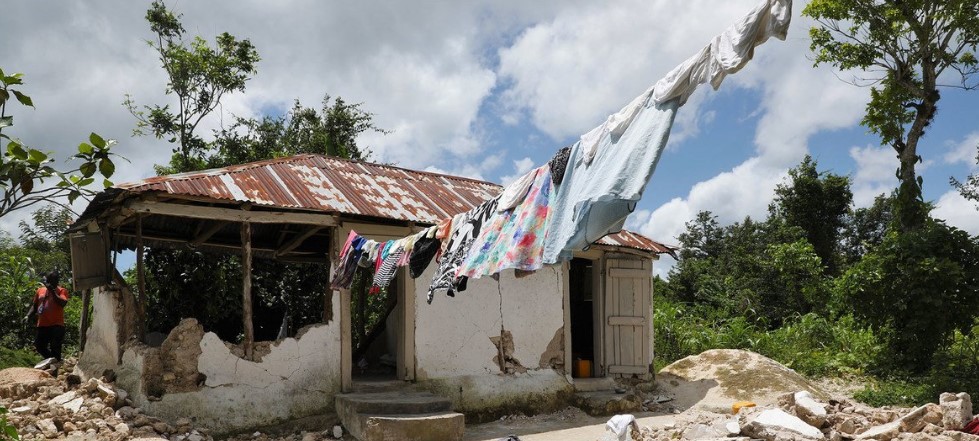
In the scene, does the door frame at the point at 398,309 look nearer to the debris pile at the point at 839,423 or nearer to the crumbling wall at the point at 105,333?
the crumbling wall at the point at 105,333

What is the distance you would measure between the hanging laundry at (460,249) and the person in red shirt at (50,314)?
6403 mm

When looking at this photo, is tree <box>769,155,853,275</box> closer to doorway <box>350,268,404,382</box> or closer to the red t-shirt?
doorway <box>350,268,404,382</box>

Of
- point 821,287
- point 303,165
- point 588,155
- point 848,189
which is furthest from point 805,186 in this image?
point 588,155

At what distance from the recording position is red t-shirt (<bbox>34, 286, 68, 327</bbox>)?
969 cm

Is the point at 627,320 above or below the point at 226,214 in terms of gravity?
below

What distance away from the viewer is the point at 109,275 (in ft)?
26.5

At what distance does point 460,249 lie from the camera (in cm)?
575

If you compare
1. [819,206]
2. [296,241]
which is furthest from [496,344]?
[819,206]

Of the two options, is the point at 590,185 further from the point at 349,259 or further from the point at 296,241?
the point at 296,241

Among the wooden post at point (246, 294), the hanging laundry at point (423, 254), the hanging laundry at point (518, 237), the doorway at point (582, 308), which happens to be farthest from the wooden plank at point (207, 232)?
the doorway at point (582, 308)

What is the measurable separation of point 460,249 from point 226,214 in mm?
3249

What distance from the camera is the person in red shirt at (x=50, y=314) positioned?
9.62 meters

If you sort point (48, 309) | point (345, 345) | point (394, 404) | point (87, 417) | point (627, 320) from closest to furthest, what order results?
point (87, 417)
point (394, 404)
point (345, 345)
point (48, 309)
point (627, 320)

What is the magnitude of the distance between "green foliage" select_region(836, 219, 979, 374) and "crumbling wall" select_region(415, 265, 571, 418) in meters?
5.32
